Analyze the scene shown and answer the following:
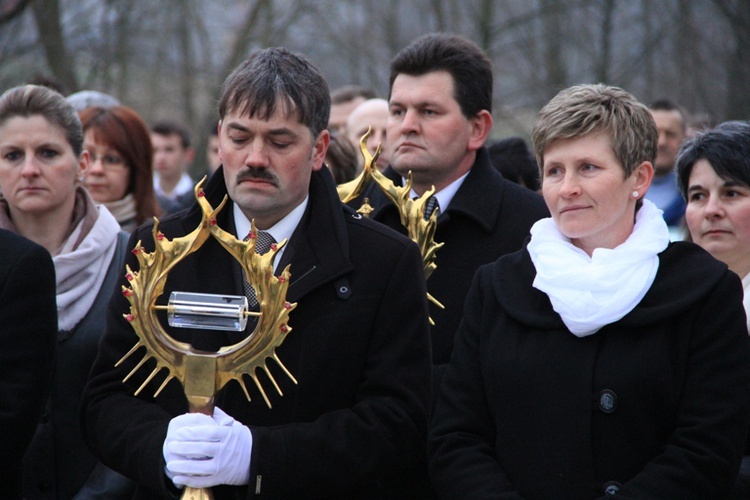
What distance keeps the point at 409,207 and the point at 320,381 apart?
1154 mm

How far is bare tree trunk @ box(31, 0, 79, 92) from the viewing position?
15125 mm

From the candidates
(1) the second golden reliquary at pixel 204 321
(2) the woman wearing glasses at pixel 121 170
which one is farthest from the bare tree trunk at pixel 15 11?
(1) the second golden reliquary at pixel 204 321

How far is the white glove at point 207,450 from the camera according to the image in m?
3.27

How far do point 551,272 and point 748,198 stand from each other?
4.17ft

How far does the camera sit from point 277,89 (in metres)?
3.67

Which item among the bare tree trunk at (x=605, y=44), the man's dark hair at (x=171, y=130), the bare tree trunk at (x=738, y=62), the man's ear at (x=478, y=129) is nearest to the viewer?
the man's ear at (x=478, y=129)

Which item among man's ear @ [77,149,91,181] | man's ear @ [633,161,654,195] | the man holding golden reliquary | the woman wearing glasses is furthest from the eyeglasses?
man's ear @ [633,161,654,195]

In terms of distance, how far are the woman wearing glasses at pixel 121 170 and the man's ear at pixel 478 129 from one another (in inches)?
74.0

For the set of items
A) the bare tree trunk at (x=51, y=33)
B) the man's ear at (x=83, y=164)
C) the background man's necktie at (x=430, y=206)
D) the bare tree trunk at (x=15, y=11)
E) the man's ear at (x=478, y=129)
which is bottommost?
the background man's necktie at (x=430, y=206)

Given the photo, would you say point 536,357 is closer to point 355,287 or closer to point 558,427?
point 558,427

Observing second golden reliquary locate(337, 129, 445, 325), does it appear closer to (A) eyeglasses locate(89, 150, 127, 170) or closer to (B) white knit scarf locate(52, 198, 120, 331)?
(B) white knit scarf locate(52, 198, 120, 331)

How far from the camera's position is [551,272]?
3.47 meters

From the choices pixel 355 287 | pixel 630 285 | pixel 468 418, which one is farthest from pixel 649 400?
pixel 355 287

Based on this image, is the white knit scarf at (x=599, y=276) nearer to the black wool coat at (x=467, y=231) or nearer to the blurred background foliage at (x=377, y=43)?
the black wool coat at (x=467, y=231)
